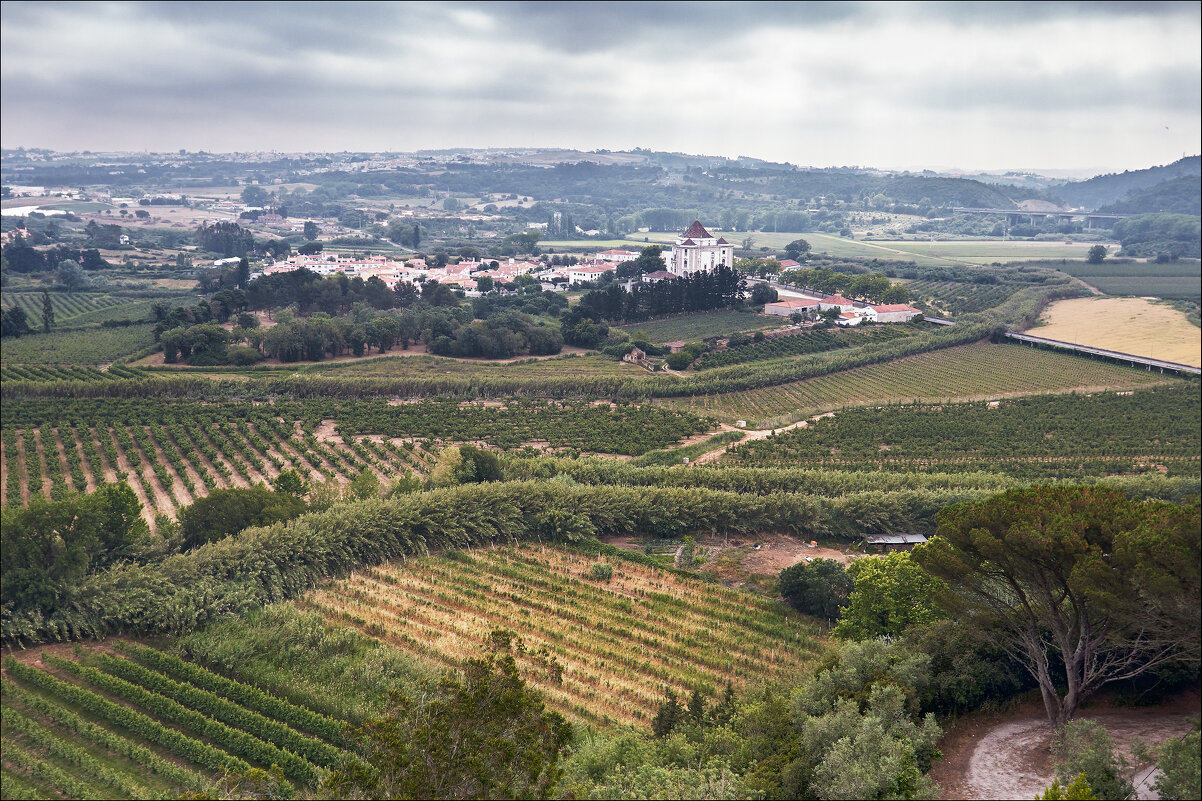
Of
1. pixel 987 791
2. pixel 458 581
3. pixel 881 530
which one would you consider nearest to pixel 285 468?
pixel 458 581

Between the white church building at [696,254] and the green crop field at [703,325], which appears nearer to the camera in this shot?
the green crop field at [703,325]

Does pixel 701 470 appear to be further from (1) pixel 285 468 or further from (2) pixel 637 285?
(2) pixel 637 285

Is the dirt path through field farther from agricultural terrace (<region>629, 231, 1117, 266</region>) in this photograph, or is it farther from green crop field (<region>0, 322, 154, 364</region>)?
agricultural terrace (<region>629, 231, 1117, 266</region>)

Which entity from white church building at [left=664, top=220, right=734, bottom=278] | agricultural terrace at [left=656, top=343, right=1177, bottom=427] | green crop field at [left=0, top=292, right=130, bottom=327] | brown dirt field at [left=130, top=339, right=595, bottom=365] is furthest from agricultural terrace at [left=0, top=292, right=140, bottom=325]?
agricultural terrace at [left=656, top=343, right=1177, bottom=427]

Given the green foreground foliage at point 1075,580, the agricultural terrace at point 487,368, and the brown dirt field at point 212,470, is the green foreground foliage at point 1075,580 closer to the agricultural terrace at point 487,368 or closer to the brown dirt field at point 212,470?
the brown dirt field at point 212,470

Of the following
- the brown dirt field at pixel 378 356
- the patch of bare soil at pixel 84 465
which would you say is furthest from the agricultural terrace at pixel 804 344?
the patch of bare soil at pixel 84 465

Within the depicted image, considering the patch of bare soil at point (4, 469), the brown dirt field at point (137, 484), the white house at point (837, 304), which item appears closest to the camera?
→ the brown dirt field at point (137, 484)
